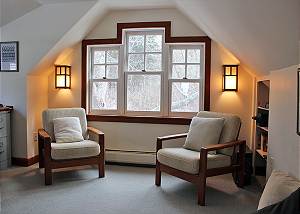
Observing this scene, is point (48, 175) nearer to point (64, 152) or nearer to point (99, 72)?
point (64, 152)

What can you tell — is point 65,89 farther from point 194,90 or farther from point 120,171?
point 194,90

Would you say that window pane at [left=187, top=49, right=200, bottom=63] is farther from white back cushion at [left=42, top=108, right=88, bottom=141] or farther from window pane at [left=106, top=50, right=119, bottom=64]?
white back cushion at [left=42, top=108, right=88, bottom=141]

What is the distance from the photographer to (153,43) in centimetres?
444

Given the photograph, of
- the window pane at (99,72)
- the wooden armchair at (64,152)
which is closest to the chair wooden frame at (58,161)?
the wooden armchair at (64,152)

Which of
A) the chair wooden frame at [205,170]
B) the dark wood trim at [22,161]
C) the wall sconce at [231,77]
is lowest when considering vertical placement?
the dark wood trim at [22,161]

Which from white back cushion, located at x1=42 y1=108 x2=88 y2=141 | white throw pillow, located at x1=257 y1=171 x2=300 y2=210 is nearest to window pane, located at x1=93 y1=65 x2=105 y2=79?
white back cushion, located at x1=42 y1=108 x2=88 y2=141

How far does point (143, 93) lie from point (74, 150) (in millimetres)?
1423

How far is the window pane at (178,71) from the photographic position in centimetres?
438

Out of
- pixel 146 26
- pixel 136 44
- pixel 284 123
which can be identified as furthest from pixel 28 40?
pixel 284 123

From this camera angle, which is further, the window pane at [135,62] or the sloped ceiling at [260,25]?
the window pane at [135,62]

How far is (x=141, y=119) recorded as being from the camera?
443 cm

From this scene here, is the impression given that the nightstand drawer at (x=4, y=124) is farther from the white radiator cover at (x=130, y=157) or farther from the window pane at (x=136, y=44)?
the window pane at (x=136, y=44)

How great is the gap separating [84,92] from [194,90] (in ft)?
5.43

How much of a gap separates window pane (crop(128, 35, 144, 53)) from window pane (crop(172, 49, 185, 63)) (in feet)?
1.59
